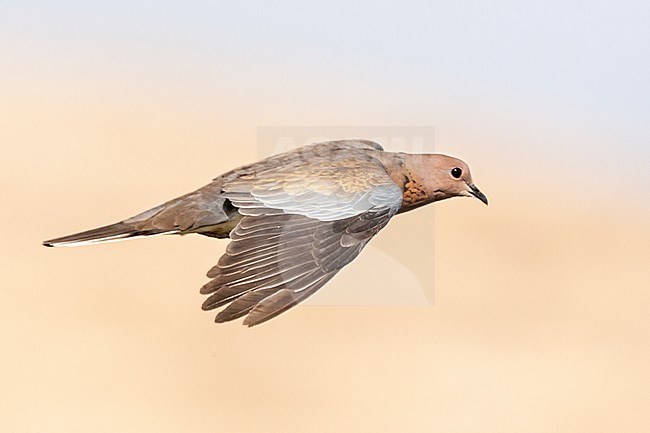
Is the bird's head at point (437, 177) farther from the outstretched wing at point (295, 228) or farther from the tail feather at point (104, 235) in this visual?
the tail feather at point (104, 235)

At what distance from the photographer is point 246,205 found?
22.2 ft

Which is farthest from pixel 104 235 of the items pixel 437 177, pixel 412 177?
pixel 437 177

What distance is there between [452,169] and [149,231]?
2253 mm

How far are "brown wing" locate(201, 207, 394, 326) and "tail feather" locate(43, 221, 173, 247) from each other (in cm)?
102

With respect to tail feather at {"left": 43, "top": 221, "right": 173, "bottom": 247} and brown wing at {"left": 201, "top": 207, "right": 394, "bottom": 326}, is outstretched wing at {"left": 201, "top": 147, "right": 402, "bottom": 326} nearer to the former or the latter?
brown wing at {"left": 201, "top": 207, "right": 394, "bottom": 326}

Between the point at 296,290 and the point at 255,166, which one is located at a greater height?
the point at 255,166

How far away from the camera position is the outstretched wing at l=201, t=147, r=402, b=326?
5918mm

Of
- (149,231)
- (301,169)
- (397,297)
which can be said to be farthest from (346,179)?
(397,297)

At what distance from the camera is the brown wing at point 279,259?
230 inches

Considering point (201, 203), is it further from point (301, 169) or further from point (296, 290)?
point (296, 290)

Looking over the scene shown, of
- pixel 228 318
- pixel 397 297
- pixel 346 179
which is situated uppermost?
pixel 346 179

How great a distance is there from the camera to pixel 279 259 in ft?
20.3

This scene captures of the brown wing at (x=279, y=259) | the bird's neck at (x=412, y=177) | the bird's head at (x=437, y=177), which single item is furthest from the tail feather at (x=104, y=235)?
the bird's head at (x=437, y=177)

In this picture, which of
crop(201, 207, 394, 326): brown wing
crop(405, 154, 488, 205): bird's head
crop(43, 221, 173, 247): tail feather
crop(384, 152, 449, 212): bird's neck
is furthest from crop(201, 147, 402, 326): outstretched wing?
crop(43, 221, 173, 247): tail feather
